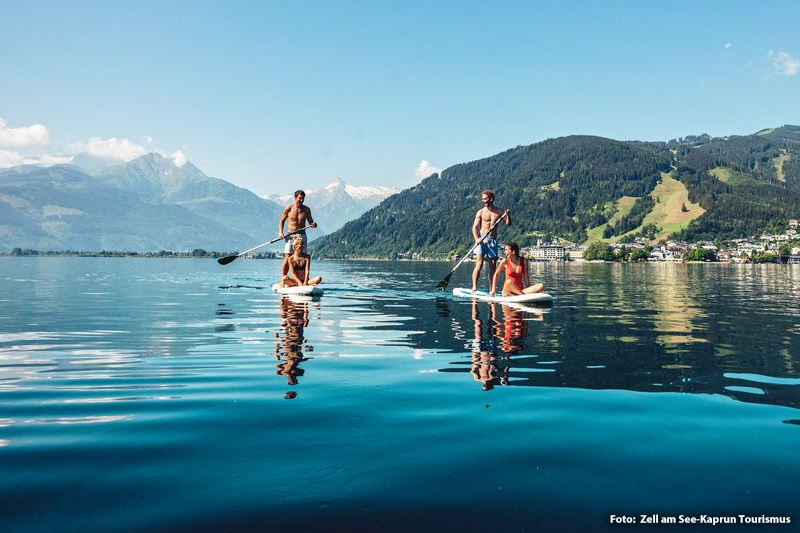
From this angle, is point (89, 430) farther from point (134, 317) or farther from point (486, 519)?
point (134, 317)

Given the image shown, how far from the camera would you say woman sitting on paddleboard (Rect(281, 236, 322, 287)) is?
27516 mm

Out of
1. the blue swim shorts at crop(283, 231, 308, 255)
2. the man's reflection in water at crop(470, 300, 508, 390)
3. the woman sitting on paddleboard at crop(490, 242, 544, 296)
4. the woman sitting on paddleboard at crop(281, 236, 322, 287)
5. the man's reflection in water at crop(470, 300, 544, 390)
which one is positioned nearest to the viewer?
the man's reflection in water at crop(470, 300, 508, 390)

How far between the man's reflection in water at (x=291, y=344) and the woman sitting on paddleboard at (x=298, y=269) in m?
6.23

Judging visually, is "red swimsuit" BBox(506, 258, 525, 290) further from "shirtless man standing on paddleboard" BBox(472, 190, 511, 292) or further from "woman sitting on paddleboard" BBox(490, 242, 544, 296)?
"shirtless man standing on paddleboard" BBox(472, 190, 511, 292)

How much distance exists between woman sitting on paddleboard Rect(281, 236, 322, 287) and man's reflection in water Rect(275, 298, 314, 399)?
6232mm

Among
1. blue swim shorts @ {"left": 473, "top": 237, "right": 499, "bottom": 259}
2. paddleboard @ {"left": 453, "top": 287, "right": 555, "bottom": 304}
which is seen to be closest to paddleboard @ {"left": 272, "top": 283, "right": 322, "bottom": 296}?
blue swim shorts @ {"left": 473, "top": 237, "right": 499, "bottom": 259}

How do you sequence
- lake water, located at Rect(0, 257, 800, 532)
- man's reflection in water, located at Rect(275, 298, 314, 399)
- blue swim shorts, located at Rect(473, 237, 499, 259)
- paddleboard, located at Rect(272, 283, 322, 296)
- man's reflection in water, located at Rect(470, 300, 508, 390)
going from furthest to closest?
paddleboard, located at Rect(272, 283, 322, 296), blue swim shorts, located at Rect(473, 237, 499, 259), man's reflection in water, located at Rect(275, 298, 314, 399), man's reflection in water, located at Rect(470, 300, 508, 390), lake water, located at Rect(0, 257, 800, 532)

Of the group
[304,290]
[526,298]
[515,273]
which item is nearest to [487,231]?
[515,273]

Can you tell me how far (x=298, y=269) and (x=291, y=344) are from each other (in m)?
16.7

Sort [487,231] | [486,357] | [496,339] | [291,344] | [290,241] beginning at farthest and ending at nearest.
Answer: [290,241], [487,231], [496,339], [291,344], [486,357]

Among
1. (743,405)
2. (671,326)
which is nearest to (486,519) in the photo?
(743,405)

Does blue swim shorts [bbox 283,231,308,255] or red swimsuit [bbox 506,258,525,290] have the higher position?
blue swim shorts [bbox 283,231,308,255]

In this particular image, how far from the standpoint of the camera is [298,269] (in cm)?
2898

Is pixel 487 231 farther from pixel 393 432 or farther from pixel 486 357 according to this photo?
pixel 393 432
